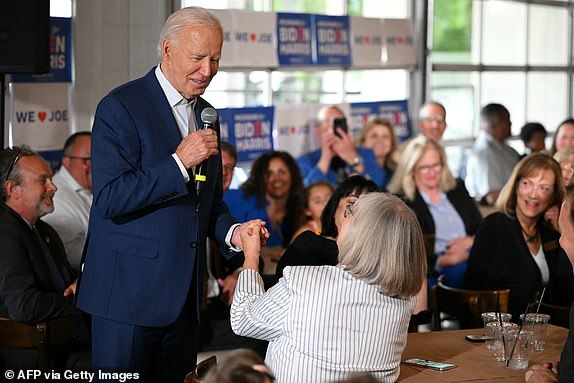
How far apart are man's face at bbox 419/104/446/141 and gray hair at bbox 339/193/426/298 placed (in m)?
5.42

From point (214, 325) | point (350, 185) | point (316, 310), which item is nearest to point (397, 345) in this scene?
point (316, 310)

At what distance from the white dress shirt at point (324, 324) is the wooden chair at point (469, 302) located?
6.38 feet

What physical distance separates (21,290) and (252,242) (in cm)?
163

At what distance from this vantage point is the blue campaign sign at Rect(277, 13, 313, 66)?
785cm

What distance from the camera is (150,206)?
335 cm

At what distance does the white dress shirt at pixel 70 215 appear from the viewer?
5773 mm

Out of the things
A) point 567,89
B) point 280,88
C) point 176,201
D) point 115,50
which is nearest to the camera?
point 176,201

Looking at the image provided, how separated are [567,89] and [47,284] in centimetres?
818

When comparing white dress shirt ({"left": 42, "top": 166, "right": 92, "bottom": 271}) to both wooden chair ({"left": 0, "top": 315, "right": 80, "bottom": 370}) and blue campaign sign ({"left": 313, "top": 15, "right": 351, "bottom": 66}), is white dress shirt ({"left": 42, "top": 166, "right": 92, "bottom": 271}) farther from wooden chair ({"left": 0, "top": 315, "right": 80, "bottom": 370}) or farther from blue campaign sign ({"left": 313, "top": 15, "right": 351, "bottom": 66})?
blue campaign sign ({"left": 313, "top": 15, "right": 351, "bottom": 66})

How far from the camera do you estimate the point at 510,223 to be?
18.0 ft

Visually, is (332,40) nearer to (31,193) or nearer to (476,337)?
(31,193)

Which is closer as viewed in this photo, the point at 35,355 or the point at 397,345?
the point at 397,345

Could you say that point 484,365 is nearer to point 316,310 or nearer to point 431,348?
point 431,348

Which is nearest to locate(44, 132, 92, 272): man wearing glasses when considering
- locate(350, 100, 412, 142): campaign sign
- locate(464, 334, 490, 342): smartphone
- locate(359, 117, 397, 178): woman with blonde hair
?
locate(464, 334, 490, 342): smartphone
